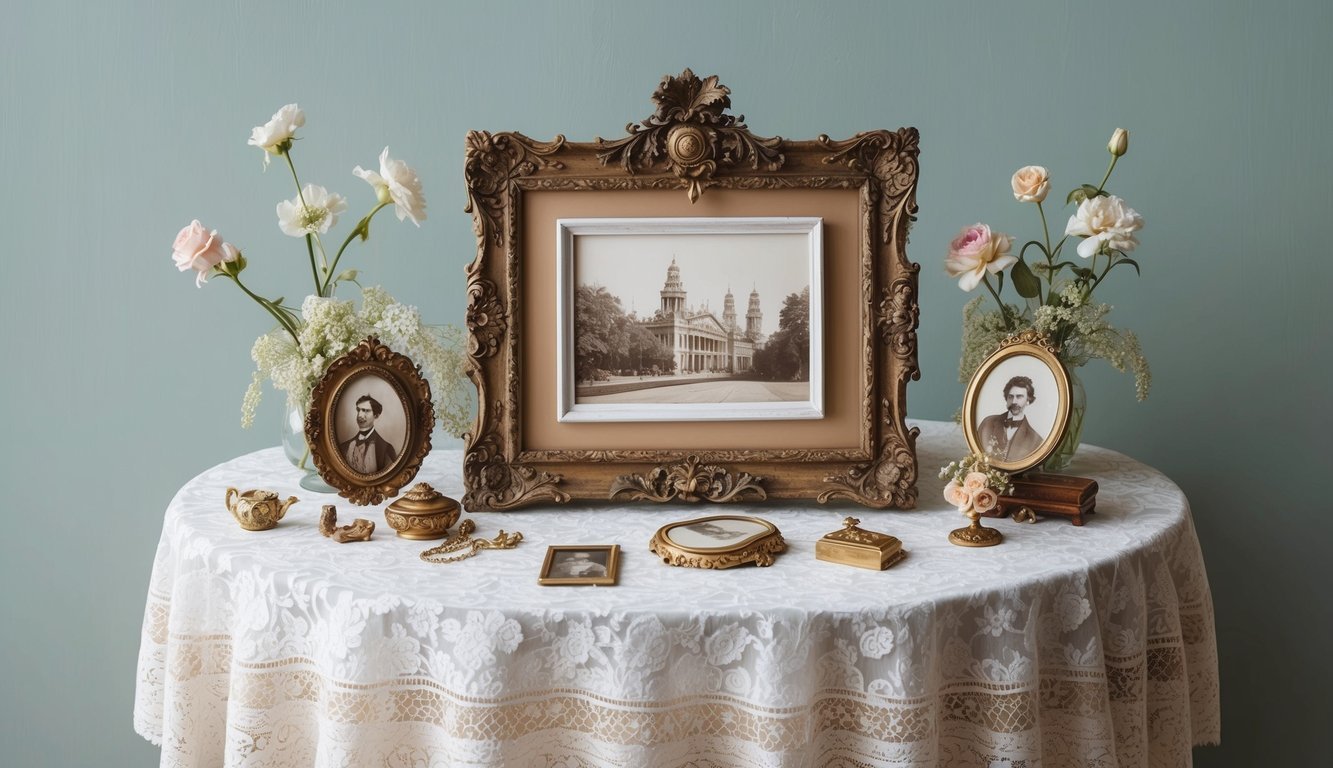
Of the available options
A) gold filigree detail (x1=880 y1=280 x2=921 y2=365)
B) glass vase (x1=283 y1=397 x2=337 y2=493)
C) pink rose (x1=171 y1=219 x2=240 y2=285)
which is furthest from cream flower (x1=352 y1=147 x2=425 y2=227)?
gold filigree detail (x1=880 y1=280 x2=921 y2=365)

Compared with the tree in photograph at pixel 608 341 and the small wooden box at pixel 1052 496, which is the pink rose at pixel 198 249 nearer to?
the tree in photograph at pixel 608 341

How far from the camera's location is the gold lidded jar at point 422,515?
1562 millimetres

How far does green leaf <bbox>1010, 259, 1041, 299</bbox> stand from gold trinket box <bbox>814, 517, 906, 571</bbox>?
29.6 inches

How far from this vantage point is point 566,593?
1322 millimetres

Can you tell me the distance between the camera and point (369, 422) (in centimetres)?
161

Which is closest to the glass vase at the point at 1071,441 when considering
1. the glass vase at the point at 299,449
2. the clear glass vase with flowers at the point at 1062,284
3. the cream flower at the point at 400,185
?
the clear glass vase with flowers at the point at 1062,284

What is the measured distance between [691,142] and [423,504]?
820mm

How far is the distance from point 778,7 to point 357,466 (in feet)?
5.32

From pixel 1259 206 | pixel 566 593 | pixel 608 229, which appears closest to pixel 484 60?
pixel 608 229

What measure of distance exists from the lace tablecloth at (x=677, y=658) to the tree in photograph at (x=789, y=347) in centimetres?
36

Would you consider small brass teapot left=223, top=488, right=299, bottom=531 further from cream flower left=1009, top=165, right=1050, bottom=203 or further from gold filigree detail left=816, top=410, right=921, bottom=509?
cream flower left=1009, top=165, right=1050, bottom=203

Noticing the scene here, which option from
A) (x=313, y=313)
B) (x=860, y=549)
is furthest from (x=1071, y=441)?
(x=313, y=313)

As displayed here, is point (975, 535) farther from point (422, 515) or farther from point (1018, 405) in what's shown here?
point (422, 515)

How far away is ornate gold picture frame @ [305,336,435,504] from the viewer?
1576 mm
